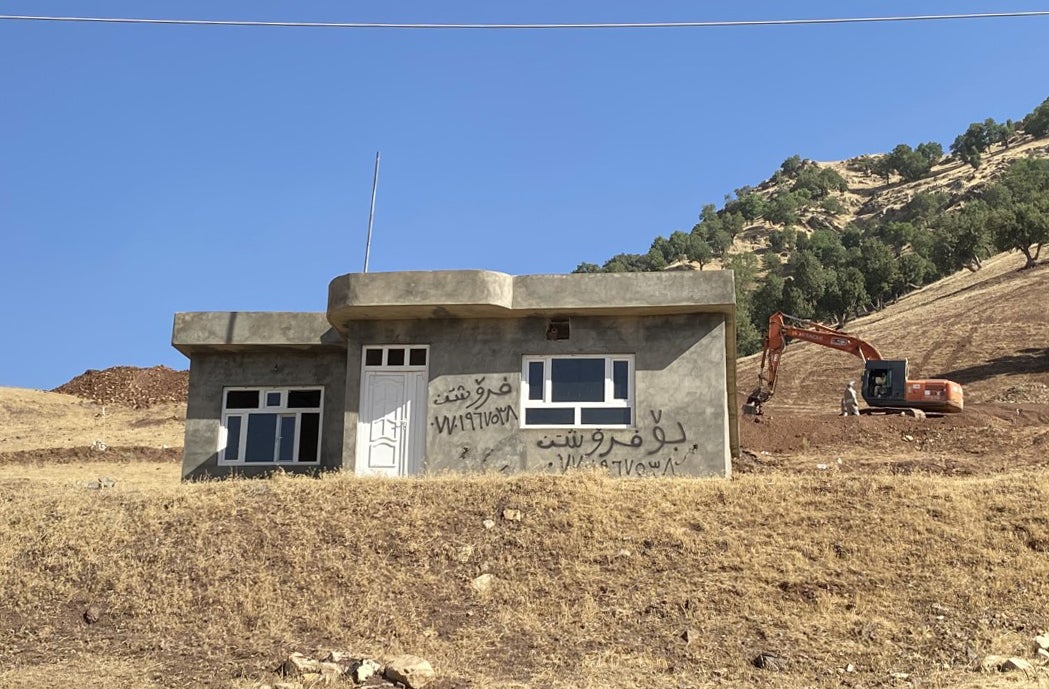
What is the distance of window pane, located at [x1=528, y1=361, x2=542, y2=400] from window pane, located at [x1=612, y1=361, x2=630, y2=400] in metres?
1.33

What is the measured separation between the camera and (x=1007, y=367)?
47.0 meters

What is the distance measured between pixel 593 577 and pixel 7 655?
710 centimetres

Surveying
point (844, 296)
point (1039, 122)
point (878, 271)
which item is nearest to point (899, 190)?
point (1039, 122)

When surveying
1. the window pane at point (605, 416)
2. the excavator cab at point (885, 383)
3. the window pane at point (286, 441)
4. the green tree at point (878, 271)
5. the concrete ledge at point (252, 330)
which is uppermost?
the green tree at point (878, 271)

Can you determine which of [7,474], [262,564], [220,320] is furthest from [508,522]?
[7,474]

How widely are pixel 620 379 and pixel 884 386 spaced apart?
2049 centimetres

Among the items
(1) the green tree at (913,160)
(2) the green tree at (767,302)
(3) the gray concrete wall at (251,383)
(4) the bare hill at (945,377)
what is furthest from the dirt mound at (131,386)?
(1) the green tree at (913,160)

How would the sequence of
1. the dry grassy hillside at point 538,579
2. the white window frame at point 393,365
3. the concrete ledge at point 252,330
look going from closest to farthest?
the dry grassy hillside at point 538,579
the white window frame at point 393,365
the concrete ledge at point 252,330

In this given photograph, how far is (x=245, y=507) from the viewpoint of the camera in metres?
16.3

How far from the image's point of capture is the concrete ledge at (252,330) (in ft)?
70.8

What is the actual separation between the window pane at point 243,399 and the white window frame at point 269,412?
0.15ft

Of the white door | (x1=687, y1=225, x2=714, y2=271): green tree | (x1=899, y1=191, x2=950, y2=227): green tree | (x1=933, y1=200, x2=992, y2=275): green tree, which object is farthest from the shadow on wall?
(x1=687, y1=225, x2=714, y2=271): green tree

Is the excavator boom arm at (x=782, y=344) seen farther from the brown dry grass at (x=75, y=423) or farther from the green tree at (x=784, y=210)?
the green tree at (x=784, y=210)

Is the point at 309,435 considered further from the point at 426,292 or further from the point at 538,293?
the point at 538,293
